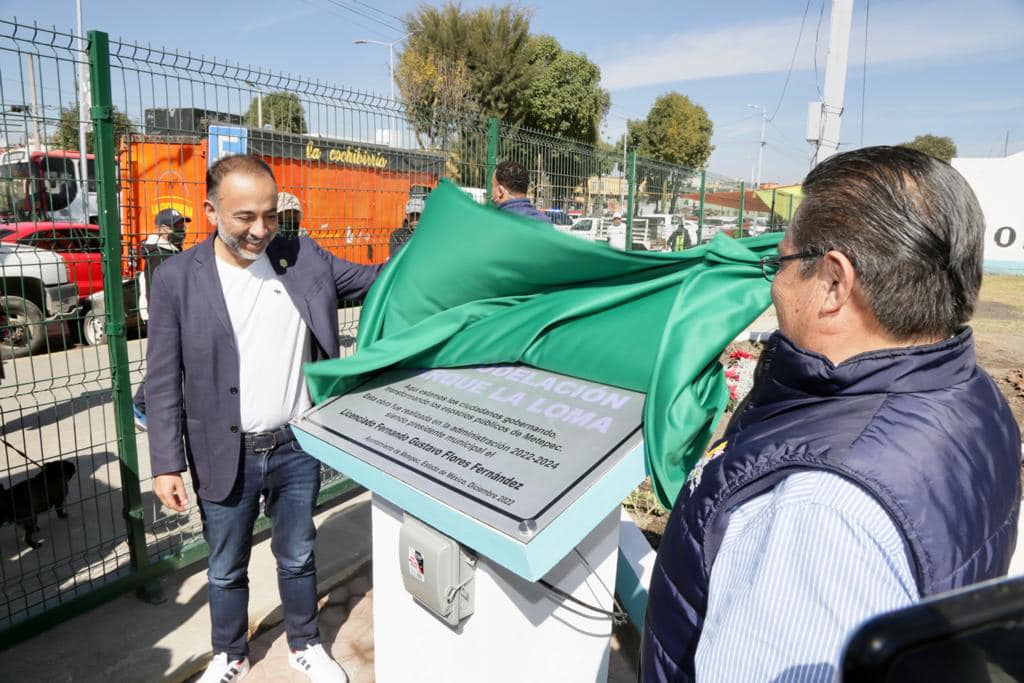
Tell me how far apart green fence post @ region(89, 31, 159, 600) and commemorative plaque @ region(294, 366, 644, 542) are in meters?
1.49

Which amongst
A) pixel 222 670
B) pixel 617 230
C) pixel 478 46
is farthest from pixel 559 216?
pixel 478 46

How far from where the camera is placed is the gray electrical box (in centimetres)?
184

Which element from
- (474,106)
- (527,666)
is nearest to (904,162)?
(527,666)

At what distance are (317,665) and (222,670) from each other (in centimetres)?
38

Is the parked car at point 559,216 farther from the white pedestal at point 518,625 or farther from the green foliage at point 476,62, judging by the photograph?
the green foliage at point 476,62

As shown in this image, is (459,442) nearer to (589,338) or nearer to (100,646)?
(589,338)

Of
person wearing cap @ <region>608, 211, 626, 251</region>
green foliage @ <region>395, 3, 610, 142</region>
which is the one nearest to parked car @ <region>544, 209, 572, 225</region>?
person wearing cap @ <region>608, 211, 626, 251</region>

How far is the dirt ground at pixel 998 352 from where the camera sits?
169 inches

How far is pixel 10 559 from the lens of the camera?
368 cm

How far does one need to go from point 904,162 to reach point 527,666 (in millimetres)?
1564

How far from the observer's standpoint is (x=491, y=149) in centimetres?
515

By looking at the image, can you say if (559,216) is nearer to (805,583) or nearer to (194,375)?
(194,375)

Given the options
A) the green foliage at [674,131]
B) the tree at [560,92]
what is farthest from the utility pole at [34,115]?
the green foliage at [674,131]

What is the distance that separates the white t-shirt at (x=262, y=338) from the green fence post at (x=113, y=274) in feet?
3.10
